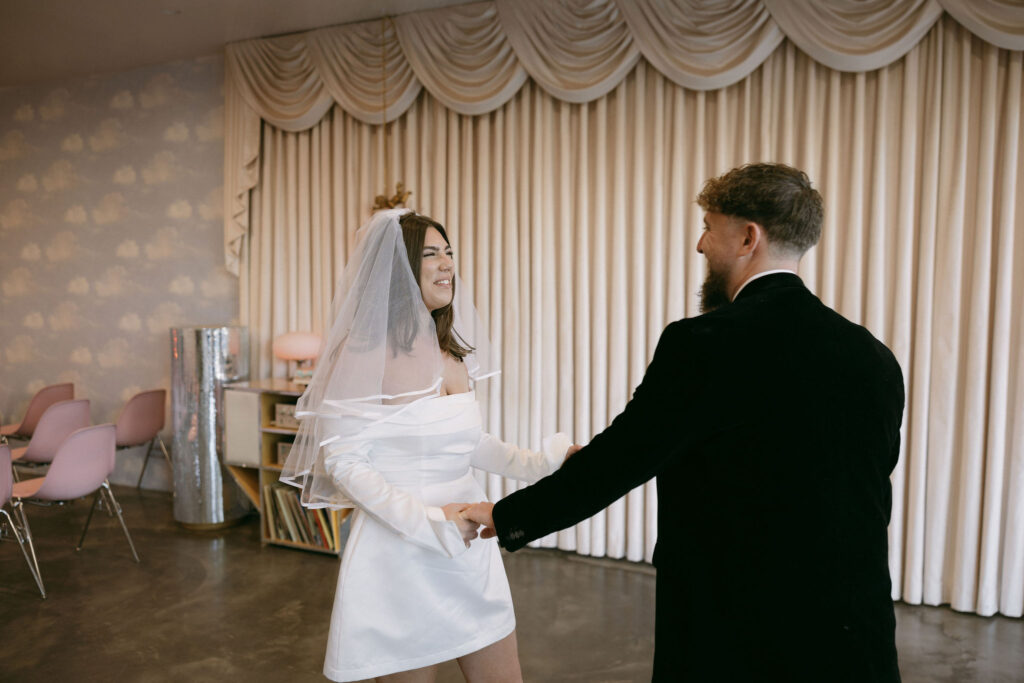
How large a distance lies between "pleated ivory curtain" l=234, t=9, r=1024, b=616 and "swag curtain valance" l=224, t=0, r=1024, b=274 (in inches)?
6.1

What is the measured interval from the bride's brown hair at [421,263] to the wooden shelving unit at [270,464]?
2.37m

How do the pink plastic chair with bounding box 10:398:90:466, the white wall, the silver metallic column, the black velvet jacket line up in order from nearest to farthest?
the black velvet jacket, the silver metallic column, the pink plastic chair with bounding box 10:398:90:466, the white wall

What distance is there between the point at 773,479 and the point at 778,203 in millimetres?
597

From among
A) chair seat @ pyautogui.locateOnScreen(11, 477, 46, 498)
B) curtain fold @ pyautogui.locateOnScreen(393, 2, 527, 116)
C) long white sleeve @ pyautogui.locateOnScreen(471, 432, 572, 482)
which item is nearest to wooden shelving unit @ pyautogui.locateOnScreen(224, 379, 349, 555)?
chair seat @ pyautogui.locateOnScreen(11, 477, 46, 498)

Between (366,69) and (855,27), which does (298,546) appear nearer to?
(366,69)

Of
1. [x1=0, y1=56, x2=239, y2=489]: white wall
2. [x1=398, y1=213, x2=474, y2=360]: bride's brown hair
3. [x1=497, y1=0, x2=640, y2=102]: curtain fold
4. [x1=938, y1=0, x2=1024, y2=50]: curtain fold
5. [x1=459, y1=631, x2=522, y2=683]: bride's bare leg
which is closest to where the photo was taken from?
[x1=459, y1=631, x2=522, y2=683]: bride's bare leg

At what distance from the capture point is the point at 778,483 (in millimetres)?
1428

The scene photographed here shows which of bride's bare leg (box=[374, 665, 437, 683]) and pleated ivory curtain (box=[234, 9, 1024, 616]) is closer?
bride's bare leg (box=[374, 665, 437, 683])

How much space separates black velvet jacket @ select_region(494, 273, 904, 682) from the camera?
1.42 metres

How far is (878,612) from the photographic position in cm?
145

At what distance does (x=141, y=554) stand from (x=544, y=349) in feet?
9.48

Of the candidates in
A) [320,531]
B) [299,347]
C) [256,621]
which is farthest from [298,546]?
[299,347]

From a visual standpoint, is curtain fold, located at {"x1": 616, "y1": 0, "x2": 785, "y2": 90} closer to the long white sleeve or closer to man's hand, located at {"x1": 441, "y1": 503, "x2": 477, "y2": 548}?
the long white sleeve

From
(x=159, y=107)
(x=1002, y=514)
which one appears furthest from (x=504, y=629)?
(x=159, y=107)
